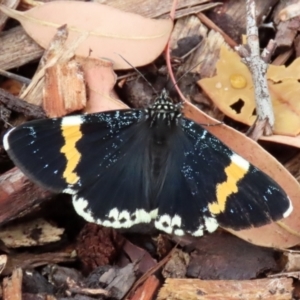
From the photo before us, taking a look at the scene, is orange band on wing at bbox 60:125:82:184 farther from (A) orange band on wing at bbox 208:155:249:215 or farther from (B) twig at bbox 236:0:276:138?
(B) twig at bbox 236:0:276:138

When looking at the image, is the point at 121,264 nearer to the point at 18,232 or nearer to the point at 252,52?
the point at 18,232

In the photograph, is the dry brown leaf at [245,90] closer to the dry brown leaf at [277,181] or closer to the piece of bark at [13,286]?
the dry brown leaf at [277,181]

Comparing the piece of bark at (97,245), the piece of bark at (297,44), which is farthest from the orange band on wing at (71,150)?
the piece of bark at (297,44)

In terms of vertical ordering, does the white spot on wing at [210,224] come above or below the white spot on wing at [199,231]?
above

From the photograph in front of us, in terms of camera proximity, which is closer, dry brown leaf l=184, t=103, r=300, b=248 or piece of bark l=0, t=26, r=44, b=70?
dry brown leaf l=184, t=103, r=300, b=248

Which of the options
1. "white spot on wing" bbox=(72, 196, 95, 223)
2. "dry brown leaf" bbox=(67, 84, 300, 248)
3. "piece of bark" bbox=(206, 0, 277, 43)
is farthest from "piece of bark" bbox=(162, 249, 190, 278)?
"piece of bark" bbox=(206, 0, 277, 43)

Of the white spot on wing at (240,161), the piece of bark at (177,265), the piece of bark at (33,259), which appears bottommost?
the piece of bark at (177,265)
